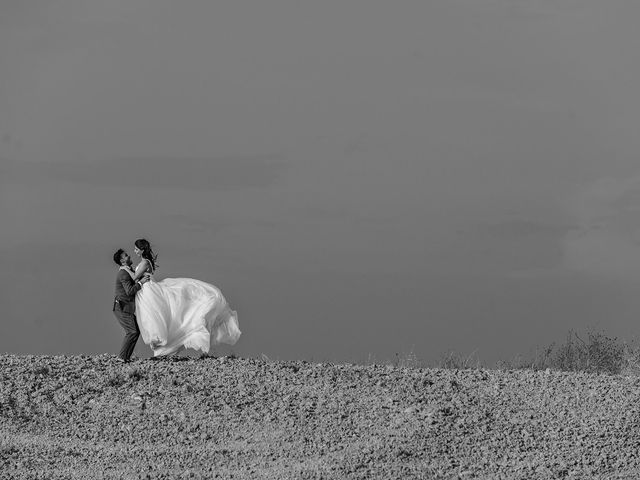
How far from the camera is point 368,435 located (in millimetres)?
12094

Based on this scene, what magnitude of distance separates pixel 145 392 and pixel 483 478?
5.27 m

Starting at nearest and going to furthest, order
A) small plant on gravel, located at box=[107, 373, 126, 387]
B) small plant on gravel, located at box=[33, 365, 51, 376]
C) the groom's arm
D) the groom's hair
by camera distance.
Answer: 1. small plant on gravel, located at box=[107, 373, 126, 387]
2. the groom's arm
3. small plant on gravel, located at box=[33, 365, 51, 376]
4. the groom's hair

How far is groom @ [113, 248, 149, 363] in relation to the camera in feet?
50.4

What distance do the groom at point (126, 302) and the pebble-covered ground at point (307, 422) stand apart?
0.44 meters

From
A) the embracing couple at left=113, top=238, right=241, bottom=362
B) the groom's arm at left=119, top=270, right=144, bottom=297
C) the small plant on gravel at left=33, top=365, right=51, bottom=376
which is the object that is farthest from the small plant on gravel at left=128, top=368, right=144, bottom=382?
Answer: the small plant on gravel at left=33, top=365, right=51, bottom=376

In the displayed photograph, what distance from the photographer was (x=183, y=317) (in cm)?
1559

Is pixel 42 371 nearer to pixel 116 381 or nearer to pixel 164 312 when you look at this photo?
pixel 116 381

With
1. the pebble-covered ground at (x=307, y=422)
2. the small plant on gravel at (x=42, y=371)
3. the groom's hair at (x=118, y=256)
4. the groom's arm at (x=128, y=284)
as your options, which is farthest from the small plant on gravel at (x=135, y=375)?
the groom's hair at (x=118, y=256)

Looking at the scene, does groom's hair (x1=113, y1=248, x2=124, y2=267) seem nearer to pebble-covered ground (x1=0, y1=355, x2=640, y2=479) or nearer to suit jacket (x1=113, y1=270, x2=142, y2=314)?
suit jacket (x1=113, y1=270, x2=142, y2=314)

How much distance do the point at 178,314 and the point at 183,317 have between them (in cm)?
10

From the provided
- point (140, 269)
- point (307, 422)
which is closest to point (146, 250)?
point (140, 269)

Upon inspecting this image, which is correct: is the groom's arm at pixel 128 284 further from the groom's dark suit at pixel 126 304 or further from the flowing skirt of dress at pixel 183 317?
the flowing skirt of dress at pixel 183 317

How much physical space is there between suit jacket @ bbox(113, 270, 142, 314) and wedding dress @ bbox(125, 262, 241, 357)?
105 millimetres

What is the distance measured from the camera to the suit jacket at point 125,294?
15.4 meters
